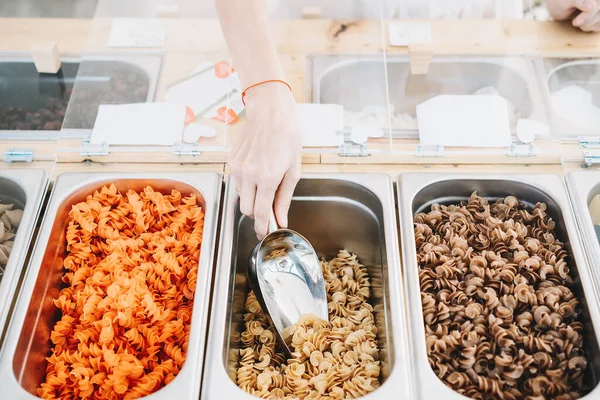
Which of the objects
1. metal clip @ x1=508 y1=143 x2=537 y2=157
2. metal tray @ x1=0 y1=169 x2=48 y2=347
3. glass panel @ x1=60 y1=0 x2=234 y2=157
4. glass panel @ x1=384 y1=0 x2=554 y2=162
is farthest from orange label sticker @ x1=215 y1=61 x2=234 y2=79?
metal clip @ x1=508 y1=143 x2=537 y2=157

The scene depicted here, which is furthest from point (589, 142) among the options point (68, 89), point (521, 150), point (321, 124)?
point (68, 89)

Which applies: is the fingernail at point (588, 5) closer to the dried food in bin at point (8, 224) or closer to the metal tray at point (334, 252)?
the metal tray at point (334, 252)

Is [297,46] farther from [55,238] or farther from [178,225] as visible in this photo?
[55,238]

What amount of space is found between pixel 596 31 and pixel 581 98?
35 centimetres

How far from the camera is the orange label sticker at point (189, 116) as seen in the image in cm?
192

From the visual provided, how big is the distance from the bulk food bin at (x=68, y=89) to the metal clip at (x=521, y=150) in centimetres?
132

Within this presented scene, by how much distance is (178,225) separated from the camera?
65.7 inches

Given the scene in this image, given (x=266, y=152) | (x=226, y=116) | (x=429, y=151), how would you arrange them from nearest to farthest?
(x=266, y=152) < (x=429, y=151) < (x=226, y=116)

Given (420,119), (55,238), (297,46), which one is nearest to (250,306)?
(55,238)

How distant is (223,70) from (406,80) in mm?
728

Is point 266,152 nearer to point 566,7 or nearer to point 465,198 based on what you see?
point 465,198

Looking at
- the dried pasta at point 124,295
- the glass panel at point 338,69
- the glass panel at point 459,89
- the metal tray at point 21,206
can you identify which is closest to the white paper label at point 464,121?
the glass panel at point 459,89

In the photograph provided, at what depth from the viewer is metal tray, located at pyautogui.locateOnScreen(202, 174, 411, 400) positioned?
4.45ft

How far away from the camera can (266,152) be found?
1381 millimetres
